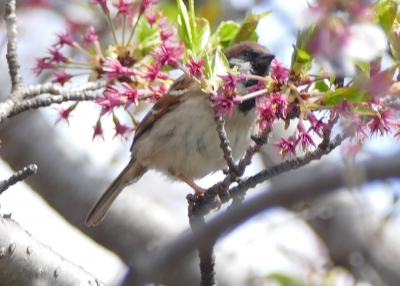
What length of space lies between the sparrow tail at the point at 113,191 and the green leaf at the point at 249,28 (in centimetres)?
140

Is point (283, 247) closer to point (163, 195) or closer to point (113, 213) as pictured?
point (113, 213)

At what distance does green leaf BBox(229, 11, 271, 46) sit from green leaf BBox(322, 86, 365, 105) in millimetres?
950

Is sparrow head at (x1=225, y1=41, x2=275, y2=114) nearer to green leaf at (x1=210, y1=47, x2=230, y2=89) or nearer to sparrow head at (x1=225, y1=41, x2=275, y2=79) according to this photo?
sparrow head at (x1=225, y1=41, x2=275, y2=79)

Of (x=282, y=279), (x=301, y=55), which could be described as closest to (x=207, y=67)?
(x=301, y=55)

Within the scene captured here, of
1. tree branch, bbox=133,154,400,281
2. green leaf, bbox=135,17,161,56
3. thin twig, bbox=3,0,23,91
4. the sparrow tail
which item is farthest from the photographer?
the sparrow tail

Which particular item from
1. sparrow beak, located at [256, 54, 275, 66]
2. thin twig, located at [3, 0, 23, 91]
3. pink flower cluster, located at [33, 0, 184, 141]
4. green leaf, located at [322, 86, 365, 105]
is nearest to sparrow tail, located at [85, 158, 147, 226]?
pink flower cluster, located at [33, 0, 184, 141]

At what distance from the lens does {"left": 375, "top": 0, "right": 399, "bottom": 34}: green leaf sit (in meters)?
1.94

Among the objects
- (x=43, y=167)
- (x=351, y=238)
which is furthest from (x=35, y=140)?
(x=351, y=238)

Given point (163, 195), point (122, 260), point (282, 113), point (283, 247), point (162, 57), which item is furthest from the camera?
point (163, 195)

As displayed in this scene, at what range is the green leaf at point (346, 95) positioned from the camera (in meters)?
1.85

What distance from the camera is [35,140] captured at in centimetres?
392

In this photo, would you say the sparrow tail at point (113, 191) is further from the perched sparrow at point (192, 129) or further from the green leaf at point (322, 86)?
the green leaf at point (322, 86)

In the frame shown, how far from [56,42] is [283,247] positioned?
1.80 meters

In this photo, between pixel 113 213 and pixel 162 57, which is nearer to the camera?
pixel 162 57
